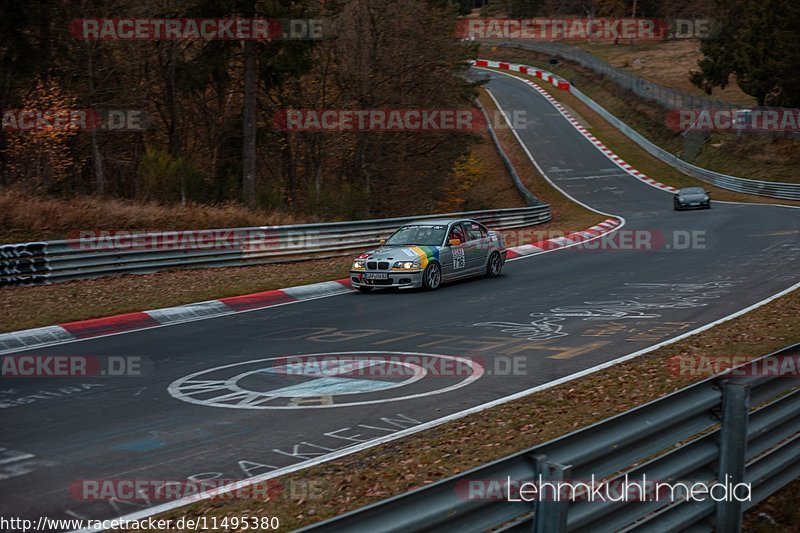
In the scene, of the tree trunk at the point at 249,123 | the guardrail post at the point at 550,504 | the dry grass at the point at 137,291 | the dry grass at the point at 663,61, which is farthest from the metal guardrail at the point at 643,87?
the guardrail post at the point at 550,504

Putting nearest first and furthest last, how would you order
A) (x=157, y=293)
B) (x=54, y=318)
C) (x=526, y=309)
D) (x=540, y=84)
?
(x=54, y=318)
(x=526, y=309)
(x=157, y=293)
(x=540, y=84)

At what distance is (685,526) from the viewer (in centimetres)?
475

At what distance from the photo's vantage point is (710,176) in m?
49.6

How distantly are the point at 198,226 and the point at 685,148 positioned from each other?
4224 centimetres

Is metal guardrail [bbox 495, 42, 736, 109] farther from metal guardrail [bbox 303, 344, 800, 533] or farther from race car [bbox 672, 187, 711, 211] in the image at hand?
metal guardrail [bbox 303, 344, 800, 533]

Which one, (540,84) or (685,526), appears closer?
(685,526)

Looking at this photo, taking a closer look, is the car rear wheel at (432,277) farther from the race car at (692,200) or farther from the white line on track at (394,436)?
the race car at (692,200)

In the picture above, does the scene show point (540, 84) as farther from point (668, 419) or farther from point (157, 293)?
point (668, 419)

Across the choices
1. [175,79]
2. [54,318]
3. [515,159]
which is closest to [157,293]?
[54,318]

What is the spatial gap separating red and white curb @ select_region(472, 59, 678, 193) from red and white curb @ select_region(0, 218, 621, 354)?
33.8 meters

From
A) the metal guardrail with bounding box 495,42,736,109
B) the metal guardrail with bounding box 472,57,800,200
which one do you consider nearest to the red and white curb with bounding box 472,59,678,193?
the metal guardrail with bounding box 472,57,800,200

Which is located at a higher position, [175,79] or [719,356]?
[175,79]

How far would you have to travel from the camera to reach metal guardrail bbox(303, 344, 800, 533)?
3.51 metres

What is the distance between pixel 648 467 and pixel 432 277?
13271mm
